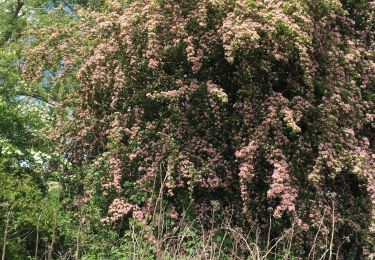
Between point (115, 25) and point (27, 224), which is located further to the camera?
point (115, 25)

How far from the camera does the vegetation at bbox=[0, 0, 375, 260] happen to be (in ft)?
19.6

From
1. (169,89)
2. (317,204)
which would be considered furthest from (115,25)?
(317,204)

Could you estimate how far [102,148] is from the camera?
745cm

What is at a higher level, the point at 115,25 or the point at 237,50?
the point at 115,25

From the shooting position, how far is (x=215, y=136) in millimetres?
6605

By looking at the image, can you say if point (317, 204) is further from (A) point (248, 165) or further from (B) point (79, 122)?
(B) point (79, 122)

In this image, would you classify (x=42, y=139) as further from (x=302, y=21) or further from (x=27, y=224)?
(x=302, y=21)

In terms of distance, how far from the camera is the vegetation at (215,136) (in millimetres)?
5973

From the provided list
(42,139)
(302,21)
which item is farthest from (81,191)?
(302,21)

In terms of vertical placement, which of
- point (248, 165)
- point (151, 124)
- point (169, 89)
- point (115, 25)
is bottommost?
point (248, 165)

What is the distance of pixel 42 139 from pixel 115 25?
7.84 feet

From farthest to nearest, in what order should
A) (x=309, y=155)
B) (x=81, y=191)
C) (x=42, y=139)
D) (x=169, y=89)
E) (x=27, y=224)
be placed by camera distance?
(x=42, y=139) → (x=81, y=191) → (x=169, y=89) → (x=309, y=155) → (x=27, y=224)

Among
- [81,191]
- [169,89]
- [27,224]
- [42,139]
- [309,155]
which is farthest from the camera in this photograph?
[42,139]

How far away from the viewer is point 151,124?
6.69 m
